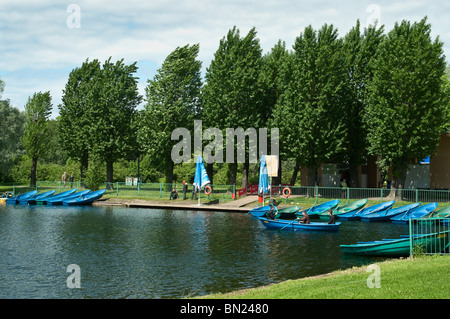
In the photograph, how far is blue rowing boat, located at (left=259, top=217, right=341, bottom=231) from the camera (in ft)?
95.2

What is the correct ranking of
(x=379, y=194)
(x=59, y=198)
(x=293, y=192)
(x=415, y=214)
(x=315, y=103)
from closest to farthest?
(x=415, y=214) < (x=379, y=194) < (x=315, y=103) < (x=293, y=192) < (x=59, y=198)

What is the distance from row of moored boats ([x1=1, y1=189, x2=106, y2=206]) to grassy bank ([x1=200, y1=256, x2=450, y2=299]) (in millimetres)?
37769

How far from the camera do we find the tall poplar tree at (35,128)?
63.7m

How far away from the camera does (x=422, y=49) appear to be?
41.7m

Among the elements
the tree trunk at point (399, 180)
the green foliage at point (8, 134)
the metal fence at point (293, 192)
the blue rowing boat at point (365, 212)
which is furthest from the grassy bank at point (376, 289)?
the green foliage at point (8, 134)

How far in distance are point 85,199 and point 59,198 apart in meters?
3.35

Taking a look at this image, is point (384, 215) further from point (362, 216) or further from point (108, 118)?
A: point (108, 118)

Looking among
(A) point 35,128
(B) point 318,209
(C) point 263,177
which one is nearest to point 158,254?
(B) point 318,209

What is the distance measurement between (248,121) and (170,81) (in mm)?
12668

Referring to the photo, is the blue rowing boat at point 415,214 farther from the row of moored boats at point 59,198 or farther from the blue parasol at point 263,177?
the row of moored boats at point 59,198

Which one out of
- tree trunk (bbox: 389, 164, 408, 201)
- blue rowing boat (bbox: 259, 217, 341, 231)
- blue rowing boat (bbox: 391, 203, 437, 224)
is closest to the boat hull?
blue rowing boat (bbox: 259, 217, 341, 231)

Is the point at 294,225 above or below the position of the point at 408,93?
below

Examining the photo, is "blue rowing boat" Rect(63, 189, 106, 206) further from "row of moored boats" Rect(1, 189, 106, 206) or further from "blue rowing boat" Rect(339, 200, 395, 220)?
"blue rowing boat" Rect(339, 200, 395, 220)

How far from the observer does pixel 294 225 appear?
1167 inches
